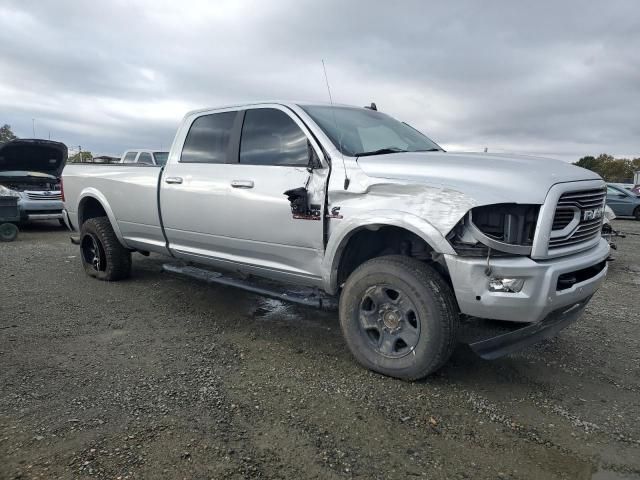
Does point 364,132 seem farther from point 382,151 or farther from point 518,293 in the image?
point 518,293

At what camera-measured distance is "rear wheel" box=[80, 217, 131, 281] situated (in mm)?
5836

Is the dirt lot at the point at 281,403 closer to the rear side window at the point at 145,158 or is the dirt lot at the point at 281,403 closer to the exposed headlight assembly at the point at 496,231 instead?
the exposed headlight assembly at the point at 496,231

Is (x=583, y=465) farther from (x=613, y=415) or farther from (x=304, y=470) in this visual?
(x=304, y=470)

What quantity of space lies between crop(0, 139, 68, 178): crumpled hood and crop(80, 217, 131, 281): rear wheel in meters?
6.05

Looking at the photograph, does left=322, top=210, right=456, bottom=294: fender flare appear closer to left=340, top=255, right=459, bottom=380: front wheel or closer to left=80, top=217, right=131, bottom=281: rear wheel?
left=340, top=255, right=459, bottom=380: front wheel

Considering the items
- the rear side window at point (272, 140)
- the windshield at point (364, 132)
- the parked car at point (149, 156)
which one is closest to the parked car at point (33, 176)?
the parked car at point (149, 156)

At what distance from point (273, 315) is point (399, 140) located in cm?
208

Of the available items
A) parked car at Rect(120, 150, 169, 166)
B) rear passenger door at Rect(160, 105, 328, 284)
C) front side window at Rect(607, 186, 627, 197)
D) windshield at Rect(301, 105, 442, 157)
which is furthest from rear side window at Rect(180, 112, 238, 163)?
front side window at Rect(607, 186, 627, 197)

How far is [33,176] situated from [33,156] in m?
0.61

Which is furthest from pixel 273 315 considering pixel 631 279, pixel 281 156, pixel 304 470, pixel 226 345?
pixel 631 279

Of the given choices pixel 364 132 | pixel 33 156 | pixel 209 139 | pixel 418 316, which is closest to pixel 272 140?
pixel 364 132

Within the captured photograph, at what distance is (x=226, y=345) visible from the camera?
13.1ft

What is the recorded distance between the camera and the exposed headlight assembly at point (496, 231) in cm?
290

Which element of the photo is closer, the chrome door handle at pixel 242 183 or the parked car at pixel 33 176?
the chrome door handle at pixel 242 183
